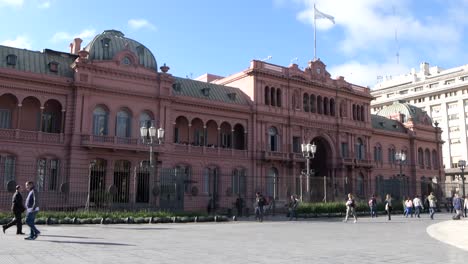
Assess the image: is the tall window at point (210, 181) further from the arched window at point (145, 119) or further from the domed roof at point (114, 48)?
the domed roof at point (114, 48)

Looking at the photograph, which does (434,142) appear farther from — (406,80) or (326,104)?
(406,80)

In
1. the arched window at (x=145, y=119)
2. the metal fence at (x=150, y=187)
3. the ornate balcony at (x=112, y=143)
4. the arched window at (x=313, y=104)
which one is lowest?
the metal fence at (x=150, y=187)

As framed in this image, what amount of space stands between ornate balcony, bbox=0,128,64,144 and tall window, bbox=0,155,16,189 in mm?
1511

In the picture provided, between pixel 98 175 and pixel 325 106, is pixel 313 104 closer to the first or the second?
pixel 325 106

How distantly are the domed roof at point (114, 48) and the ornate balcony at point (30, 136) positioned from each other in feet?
25.1

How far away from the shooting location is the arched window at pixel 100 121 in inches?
1609

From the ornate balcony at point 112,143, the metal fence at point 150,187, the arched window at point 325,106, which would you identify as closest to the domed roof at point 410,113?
the arched window at point 325,106

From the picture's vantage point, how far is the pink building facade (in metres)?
37.9

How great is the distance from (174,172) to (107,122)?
10.7 meters

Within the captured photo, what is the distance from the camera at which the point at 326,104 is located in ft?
Result: 191

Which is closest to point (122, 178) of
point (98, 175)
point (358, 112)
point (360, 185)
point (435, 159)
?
point (98, 175)

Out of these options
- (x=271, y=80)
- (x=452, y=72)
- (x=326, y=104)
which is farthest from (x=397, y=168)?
(x=452, y=72)

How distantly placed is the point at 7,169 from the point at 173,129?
14889 mm

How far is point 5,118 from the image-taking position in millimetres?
38219
